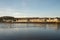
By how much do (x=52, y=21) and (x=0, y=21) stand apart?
16143 mm

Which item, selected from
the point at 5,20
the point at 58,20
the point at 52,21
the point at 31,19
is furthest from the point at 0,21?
the point at 58,20

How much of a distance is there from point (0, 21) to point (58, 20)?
19.5 m

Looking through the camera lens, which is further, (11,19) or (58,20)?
(58,20)

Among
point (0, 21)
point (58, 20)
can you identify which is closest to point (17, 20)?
point (0, 21)

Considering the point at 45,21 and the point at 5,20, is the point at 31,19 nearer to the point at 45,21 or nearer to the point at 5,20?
the point at 45,21

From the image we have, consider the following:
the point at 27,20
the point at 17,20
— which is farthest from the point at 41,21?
the point at 17,20

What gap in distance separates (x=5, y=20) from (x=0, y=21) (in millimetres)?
2048

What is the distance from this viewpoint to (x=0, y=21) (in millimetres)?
41188

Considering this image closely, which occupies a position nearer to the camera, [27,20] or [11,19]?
[11,19]

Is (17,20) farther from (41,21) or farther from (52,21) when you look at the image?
(52,21)

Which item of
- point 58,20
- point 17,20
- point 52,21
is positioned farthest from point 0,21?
point 58,20

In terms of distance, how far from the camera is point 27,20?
44062mm

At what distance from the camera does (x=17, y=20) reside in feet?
149

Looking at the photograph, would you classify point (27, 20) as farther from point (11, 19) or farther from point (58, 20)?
point (58, 20)
